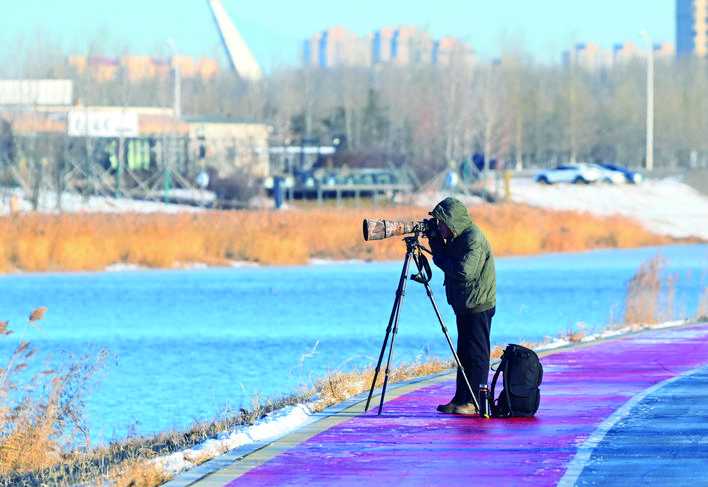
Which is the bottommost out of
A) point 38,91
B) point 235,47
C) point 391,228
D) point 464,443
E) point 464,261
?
point 464,443

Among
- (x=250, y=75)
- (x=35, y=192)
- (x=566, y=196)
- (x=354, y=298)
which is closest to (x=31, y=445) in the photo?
(x=354, y=298)

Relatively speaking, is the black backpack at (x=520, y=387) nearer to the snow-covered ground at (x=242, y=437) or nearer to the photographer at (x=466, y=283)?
the photographer at (x=466, y=283)

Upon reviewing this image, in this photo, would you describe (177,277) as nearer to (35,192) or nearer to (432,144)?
(35,192)

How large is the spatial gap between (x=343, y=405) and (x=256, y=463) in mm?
2421

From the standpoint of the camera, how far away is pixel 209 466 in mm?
8109

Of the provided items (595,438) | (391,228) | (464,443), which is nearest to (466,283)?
(391,228)

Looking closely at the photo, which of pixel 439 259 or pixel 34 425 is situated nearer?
pixel 439 259

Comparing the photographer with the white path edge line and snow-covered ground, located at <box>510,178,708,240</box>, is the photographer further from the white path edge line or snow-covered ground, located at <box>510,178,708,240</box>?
snow-covered ground, located at <box>510,178,708,240</box>

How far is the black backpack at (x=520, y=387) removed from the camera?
967 centimetres

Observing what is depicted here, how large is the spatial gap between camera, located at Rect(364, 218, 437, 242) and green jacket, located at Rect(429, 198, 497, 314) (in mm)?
120

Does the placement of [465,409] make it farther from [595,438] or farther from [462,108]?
[462,108]

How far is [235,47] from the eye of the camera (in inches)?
5039

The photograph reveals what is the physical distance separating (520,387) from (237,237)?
3040 centimetres

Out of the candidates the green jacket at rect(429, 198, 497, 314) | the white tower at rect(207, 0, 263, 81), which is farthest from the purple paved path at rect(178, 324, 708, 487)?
the white tower at rect(207, 0, 263, 81)
